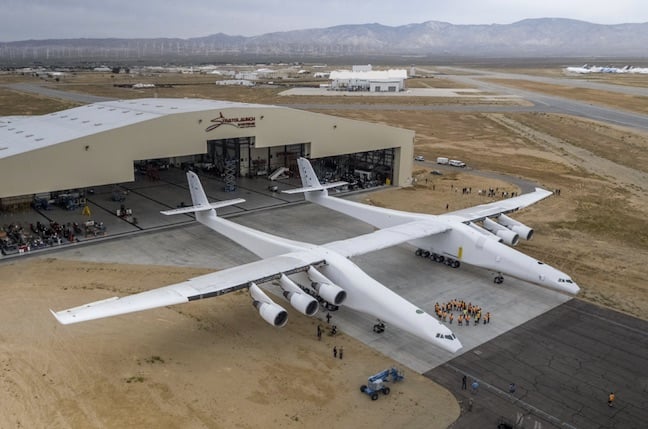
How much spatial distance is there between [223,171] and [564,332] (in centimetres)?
4625

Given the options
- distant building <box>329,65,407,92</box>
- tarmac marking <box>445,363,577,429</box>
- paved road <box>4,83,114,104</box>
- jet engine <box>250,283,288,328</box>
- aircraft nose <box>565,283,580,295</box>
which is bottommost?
tarmac marking <box>445,363,577,429</box>

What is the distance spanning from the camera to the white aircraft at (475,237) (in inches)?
1307

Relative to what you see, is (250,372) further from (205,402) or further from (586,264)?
(586,264)

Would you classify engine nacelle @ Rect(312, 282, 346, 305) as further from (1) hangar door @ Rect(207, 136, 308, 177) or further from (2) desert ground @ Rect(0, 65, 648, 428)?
(1) hangar door @ Rect(207, 136, 308, 177)

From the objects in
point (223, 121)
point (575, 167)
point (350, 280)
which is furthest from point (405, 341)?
point (575, 167)

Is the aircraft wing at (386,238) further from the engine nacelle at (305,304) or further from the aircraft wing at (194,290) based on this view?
the engine nacelle at (305,304)

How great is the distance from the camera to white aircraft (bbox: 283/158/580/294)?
33.2 meters

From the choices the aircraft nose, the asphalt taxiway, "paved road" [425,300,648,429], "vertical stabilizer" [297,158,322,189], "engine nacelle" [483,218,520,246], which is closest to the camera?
"paved road" [425,300,648,429]

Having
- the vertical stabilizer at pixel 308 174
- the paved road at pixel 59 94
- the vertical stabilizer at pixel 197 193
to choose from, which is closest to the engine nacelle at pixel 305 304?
the vertical stabilizer at pixel 197 193

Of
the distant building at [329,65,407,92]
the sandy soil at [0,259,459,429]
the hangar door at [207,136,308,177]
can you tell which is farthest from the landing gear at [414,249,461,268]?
the distant building at [329,65,407,92]

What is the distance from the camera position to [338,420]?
21.2m

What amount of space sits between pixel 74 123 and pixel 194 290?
108ft

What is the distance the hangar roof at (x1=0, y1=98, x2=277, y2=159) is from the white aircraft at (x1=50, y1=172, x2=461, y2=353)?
61.6 feet

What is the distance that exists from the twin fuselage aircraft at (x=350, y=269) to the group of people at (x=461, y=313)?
3.30 m
